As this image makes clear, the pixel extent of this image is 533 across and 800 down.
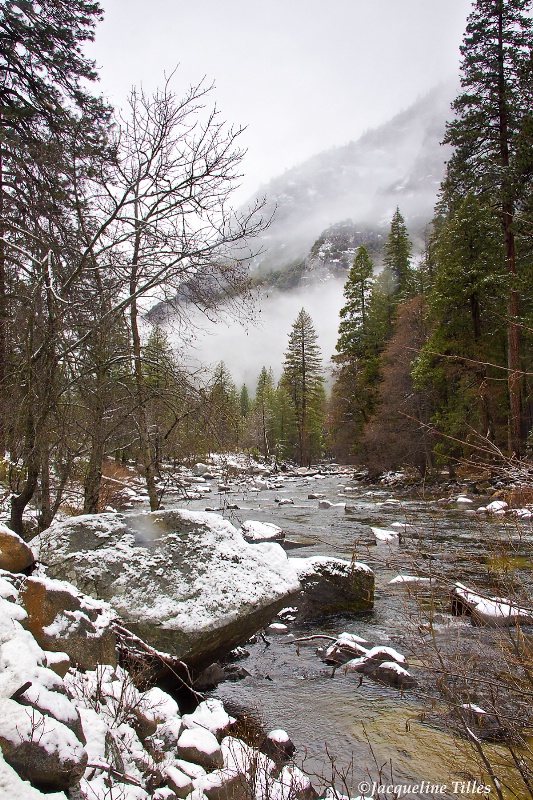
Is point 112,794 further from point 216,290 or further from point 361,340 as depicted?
point 361,340

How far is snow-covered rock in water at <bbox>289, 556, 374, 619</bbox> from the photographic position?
703 cm

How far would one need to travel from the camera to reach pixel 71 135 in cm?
590

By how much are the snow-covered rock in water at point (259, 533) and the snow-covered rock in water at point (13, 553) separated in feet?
22.7

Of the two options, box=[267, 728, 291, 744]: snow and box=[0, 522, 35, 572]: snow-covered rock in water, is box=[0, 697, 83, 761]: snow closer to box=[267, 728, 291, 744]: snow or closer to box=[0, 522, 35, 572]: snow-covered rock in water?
box=[0, 522, 35, 572]: snow-covered rock in water

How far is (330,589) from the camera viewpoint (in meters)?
7.13

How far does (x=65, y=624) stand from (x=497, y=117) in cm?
2020

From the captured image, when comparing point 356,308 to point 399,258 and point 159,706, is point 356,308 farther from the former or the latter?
point 159,706

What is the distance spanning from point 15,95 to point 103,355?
4.93 meters

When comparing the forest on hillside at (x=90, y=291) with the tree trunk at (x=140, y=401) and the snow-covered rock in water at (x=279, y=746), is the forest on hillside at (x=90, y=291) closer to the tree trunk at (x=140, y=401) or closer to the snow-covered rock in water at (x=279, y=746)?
the tree trunk at (x=140, y=401)

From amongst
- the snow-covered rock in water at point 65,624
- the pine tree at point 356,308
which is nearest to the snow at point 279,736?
the snow-covered rock in water at point 65,624

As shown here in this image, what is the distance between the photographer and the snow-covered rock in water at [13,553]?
3.32 metres

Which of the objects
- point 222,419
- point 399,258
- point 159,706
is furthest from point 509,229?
point 399,258

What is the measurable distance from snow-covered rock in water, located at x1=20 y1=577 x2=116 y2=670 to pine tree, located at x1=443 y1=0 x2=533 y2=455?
49.9ft

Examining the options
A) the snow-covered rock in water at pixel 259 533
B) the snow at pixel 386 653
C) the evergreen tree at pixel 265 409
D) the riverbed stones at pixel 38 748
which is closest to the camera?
the riverbed stones at pixel 38 748
